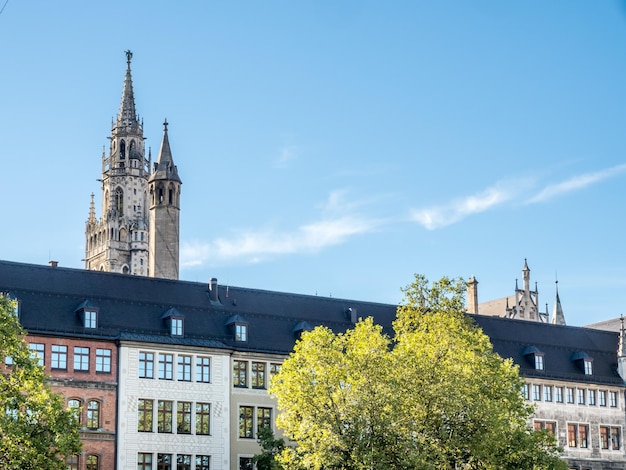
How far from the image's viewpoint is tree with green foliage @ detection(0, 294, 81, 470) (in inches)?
2282

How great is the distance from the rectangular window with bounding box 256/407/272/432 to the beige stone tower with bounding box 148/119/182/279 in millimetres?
24848

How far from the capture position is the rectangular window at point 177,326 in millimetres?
83688

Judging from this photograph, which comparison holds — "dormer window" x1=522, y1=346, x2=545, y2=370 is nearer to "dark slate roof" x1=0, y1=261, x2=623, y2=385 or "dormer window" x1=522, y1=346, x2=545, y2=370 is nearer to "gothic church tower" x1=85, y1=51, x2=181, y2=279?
"dark slate roof" x1=0, y1=261, x2=623, y2=385

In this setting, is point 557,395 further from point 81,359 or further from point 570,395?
point 81,359

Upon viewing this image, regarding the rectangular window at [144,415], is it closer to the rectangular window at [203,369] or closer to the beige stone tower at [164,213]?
the rectangular window at [203,369]

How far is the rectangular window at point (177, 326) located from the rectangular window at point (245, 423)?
6104mm

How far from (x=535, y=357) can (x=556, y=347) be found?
361 cm

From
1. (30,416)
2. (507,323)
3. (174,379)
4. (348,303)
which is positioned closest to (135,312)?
(174,379)

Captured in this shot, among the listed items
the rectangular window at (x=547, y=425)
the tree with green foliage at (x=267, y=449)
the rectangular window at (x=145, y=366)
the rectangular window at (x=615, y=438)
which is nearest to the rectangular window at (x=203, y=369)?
the rectangular window at (x=145, y=366)

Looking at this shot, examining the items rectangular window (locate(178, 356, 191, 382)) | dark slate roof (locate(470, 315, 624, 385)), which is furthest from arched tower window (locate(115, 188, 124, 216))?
rectangular window (locate(178, 356, 191, 382))

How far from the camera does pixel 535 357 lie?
3821 inches

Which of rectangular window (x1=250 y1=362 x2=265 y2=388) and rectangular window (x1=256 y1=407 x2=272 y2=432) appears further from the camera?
rectangular window (x1=250 y1=362 x2=265 y2=388)

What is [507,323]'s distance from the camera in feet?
328

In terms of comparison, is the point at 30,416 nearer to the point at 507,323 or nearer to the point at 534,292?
the point at 507,323
